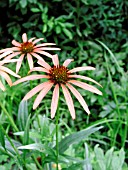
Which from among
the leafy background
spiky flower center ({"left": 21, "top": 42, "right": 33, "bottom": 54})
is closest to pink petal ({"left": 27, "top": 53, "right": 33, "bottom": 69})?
spiky flower center ({"left": 21, "top": 42, "right": 33, "bottom": 54})

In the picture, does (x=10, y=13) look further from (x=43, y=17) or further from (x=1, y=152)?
(x=1, y=152)

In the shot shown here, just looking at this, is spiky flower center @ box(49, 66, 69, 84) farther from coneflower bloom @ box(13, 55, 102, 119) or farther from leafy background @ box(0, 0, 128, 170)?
leafy background @ box(0, 0, 128, 170)

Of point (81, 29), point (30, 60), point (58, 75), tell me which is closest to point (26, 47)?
point (30, 60)

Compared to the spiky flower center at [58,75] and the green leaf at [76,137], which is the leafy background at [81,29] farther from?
the spiky flower center at [58,75]

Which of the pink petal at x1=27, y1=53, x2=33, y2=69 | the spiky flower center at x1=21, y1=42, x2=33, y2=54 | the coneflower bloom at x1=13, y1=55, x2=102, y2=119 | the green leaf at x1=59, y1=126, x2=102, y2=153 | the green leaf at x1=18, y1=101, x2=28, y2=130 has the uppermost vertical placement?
the spiky flower center at x1=21, y1=42, x2=33, y2=54

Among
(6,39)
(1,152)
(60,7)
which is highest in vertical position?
(60,7)

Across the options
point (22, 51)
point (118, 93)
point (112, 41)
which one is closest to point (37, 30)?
point (112, 41)

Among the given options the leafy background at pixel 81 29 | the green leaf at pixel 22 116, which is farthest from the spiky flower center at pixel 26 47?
the leafy background at pixel 81 29

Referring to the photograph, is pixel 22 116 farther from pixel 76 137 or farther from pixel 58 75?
pixel 58 75
